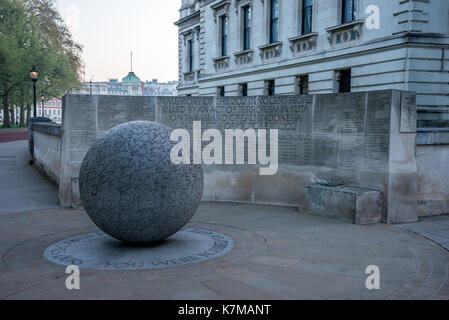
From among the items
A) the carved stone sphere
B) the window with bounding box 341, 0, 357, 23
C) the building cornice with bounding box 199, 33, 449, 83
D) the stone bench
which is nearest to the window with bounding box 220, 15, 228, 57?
the building cornice with bounding box 199, 33, 449, 83

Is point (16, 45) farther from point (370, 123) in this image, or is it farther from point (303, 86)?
point (370, 123)

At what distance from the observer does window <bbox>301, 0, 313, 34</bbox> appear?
21430mm

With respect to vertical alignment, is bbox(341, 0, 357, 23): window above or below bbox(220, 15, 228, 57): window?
below

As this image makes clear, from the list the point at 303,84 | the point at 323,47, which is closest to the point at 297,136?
the point at 323,47

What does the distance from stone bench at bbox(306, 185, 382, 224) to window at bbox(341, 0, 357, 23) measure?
1229 cm

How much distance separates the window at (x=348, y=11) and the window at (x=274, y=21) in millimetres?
5099

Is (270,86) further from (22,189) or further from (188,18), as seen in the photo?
Result: (22,189)

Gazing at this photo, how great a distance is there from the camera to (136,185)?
605 cm

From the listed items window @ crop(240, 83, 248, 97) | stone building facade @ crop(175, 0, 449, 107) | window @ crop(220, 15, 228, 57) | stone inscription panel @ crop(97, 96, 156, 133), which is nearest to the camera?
stone inscription panel @ crop(97, 96, 156, 133)

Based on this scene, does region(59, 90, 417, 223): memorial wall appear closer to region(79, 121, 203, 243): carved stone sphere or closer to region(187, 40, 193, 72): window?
region(79, 121, 203, 243): carved stone sphere

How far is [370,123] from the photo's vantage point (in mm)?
9547

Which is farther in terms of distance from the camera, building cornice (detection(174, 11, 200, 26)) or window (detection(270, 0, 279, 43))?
building cornice (detection(174, 11, 200, 26))

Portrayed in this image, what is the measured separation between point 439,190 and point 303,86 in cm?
1346

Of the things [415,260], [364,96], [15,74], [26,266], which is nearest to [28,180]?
[26,266]
